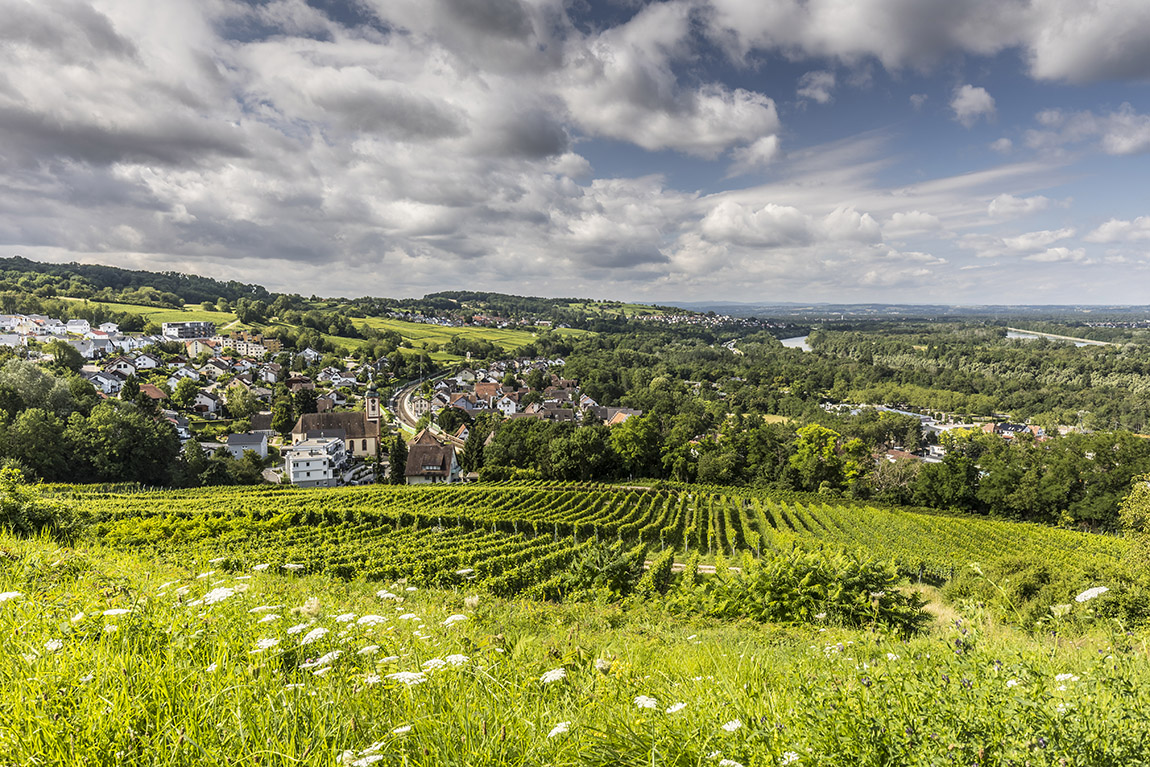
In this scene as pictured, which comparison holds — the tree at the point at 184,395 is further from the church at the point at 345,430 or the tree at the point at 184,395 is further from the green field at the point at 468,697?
the green field at the point at 468,697

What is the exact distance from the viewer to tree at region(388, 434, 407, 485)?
52.9m

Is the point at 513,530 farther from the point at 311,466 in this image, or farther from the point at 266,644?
the point at 311,466

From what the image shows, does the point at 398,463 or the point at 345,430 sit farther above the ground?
the point at 345,430

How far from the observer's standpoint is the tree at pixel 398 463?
52938 millimetres

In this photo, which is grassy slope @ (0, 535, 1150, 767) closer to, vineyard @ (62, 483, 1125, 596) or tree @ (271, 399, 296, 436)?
vineyard @ (62, 483, 1125, 596)

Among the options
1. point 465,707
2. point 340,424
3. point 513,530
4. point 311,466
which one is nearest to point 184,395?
point 340,424

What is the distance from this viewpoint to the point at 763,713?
2.40 metres

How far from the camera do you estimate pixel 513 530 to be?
99.2ft

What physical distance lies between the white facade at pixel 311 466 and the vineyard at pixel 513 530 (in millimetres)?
11502

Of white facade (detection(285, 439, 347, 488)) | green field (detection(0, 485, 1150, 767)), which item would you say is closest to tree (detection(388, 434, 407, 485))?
white facade (detection(285, 439, 347, 488))

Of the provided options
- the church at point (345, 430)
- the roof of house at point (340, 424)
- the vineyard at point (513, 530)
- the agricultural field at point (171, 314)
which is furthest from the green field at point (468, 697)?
the agricultural field at point (171, 314)

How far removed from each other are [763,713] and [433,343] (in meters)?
147

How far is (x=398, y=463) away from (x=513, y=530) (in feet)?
90.2

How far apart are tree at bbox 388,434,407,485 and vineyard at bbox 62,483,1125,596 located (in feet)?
40.8
